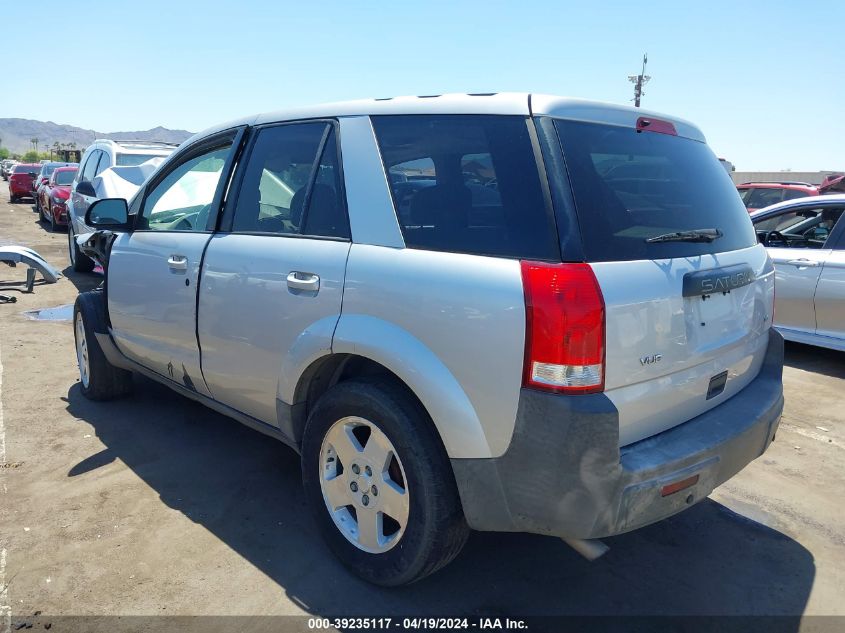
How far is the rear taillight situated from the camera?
2.13 meters

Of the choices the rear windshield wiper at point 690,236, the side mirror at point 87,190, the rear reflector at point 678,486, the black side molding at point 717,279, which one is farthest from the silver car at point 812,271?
the side mirror at point 87,190

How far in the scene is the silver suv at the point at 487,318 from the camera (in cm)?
220

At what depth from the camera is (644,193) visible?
2.60 m

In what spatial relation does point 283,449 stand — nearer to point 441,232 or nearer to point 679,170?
point 441,232

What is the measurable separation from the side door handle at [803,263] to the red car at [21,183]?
3030 centimetres

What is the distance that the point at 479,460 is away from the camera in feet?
7.62

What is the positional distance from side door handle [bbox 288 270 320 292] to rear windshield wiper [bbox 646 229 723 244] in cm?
136

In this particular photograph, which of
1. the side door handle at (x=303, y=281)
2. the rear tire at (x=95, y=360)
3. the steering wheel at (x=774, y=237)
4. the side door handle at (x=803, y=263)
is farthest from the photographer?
the steering wheel at (x=774, y=237)

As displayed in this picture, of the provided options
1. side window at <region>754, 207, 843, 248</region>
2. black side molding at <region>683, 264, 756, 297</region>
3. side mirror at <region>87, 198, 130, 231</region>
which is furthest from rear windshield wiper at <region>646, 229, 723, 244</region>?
side window at <region>754, 207, 843, 248</region>

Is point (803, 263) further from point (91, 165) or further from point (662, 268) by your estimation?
point (91, 165)

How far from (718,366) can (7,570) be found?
3150 millimetres

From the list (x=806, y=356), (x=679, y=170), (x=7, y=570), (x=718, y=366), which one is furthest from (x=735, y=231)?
(x=806, y=356)

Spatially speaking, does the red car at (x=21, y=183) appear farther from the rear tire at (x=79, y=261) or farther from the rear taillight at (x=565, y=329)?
the rear taillight at (x=565, y=329)

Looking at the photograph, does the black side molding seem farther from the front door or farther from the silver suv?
the front door
